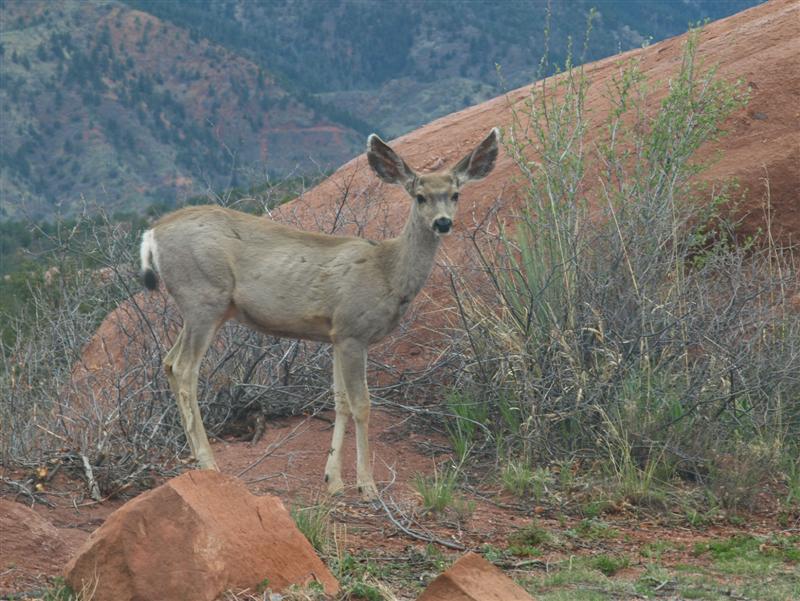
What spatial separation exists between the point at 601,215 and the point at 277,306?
136 inches

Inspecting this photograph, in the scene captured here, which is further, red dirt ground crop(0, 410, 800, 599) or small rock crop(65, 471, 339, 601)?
red dirt ground crop(0, 410, 800, 599)

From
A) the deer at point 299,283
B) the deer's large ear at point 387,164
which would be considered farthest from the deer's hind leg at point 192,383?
the deer's large ear at point 387,164

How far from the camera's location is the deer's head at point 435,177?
369 inches

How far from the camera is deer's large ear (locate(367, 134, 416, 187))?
9.59 m

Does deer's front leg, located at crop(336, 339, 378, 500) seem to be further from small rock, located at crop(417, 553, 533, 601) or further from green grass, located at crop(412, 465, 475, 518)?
small rock, located at crop(417, 553, 533, 601)

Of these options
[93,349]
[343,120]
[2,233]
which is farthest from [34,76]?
[93,349]

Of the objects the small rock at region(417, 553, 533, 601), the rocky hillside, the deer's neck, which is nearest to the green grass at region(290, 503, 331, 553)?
the small rock at region(417, 553, 533, 601)

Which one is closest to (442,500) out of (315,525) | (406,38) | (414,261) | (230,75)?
(315,525)

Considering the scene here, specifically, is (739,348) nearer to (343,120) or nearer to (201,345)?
(201,345)

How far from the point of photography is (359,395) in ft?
31.1

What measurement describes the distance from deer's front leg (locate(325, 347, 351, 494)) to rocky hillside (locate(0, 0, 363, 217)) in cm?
6006

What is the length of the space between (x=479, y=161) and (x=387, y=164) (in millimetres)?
664

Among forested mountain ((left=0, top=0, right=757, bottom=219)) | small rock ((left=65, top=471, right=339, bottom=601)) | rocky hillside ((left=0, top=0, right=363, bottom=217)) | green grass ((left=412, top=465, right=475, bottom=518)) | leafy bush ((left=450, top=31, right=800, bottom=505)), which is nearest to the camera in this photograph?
small rock ((left=65, top=471, right=339, bottom=601))

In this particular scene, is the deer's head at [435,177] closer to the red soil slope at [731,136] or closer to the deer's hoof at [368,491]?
the deer's hoof at [368,491]
